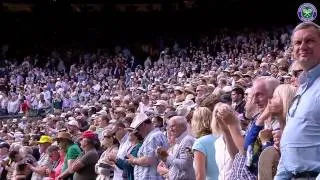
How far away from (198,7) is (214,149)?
108 feet

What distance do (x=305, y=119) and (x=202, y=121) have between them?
2.88 m

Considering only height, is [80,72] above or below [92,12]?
below

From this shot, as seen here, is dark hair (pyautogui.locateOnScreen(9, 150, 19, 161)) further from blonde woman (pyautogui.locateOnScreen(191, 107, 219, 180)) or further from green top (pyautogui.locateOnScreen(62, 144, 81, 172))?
blonde woman (pyautogui.locateOnScreen(191, 107, 219, 180))

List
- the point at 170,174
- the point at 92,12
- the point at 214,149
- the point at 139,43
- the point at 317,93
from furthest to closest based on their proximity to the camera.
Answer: the point at 92,12
the point at 139,43
the point at 170,174
the point at 214,149
the point at 317,93

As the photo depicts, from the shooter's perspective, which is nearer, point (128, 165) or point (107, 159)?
point (128, 165)

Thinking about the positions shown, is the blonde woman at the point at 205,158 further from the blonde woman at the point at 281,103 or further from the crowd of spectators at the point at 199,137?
the blonde woman at the point at 281,103

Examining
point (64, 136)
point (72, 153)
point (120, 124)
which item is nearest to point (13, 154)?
point (64, 136)

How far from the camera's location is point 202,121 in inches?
254

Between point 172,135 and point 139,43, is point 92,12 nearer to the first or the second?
point 139,43

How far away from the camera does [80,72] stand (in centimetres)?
3322

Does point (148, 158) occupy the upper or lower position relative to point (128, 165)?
upper

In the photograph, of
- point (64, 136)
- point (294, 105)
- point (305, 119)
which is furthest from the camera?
point (64, 136)

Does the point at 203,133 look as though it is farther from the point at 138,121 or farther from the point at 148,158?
the point at 138,121

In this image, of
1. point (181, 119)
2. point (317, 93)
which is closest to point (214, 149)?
point (181, 119)
